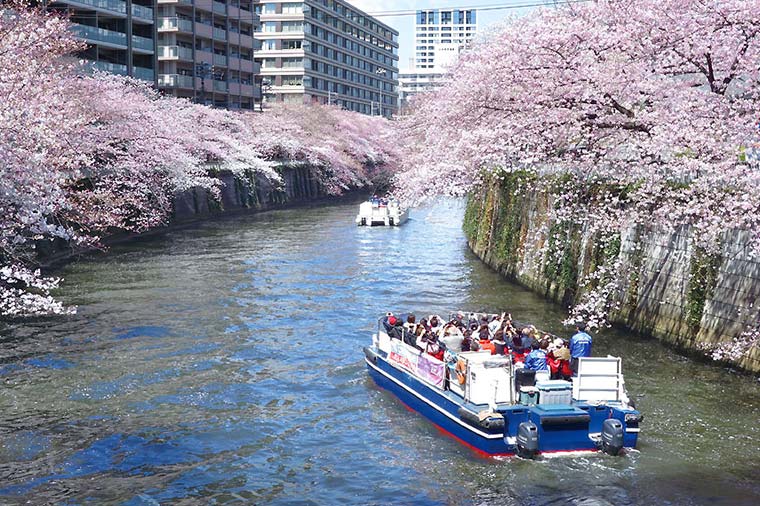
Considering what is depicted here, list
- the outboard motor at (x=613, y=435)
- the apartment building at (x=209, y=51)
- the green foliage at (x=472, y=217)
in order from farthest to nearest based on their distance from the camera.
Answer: the apartment building at (x=209, y=51) → the green foliage at (x=472, y=217) → the outboard motor at (x=613, y=435)

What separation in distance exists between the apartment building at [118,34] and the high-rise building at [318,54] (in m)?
41.4

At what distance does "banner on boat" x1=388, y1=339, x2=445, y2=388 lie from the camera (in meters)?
18.2

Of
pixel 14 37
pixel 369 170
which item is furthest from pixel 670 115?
pixel 369 170

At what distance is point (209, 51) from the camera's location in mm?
82625

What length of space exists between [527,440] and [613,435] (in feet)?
5.14

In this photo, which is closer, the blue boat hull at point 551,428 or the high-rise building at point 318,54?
the blue boat hull at point 551,428

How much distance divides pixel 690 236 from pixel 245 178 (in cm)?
4789

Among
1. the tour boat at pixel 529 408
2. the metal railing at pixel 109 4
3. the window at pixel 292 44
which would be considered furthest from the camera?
the window at pixel 292 44

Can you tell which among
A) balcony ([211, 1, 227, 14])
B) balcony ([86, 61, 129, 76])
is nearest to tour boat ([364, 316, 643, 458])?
balcony ([86, 61, 129, 76])

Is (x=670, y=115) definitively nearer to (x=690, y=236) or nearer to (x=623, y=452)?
(x=690, y=236)

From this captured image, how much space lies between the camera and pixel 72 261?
1487 inches

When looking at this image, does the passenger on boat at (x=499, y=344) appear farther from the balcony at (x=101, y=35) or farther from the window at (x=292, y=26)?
the window at (x=292, y=26)

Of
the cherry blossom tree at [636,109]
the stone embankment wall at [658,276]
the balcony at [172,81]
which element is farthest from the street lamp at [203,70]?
the cherry blossom tree at [636,109]

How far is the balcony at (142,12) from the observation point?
64.0 meters
